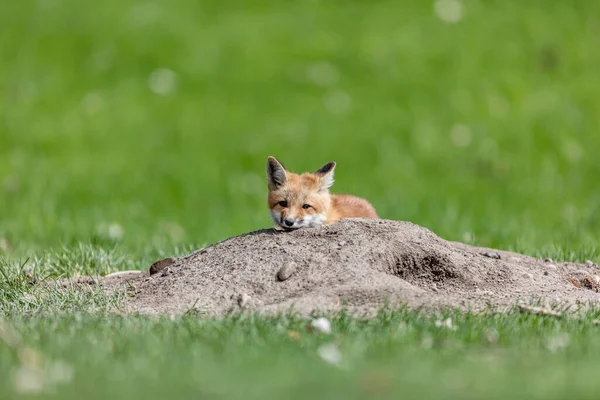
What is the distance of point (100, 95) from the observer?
15297 millimetres

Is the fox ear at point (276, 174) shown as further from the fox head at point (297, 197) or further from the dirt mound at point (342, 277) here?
the dirt mound at point (342, 277)

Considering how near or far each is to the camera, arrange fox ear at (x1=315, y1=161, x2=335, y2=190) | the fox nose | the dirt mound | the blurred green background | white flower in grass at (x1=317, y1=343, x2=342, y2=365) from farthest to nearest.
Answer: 1. the blurred green background
2. fox ear at (x1=315, y1=161, x2=335, y2=190)
3. the fox nose
4. the dirt mound
5. white flower in grass at (x1=317, y1=343, x2=342, y2=365)

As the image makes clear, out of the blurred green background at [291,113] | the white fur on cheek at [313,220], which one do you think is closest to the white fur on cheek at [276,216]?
the white fur on cheek at [313,220]

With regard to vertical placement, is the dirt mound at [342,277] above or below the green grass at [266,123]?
below

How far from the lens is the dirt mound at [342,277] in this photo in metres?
6.35

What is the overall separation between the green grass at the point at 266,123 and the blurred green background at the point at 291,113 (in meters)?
0.03

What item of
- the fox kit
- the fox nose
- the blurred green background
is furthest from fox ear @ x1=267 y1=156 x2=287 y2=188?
the blurred green background

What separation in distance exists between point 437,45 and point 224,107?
376 cm

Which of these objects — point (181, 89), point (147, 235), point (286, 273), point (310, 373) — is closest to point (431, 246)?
point (286, 273)

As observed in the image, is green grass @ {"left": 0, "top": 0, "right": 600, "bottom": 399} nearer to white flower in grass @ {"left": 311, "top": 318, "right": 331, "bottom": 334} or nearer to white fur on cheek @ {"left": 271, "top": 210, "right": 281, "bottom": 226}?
white fur on cheek @ {"left": 271, "top": 210, "right": 281, "bottom": 226}

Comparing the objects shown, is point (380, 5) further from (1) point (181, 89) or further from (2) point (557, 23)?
(1) point (181, 89)

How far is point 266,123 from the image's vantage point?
48.2 ft

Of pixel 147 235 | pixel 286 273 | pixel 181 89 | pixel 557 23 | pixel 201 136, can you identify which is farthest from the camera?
pixel 557 23

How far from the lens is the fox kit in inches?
283
